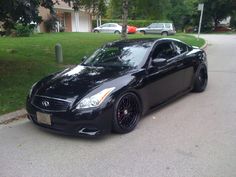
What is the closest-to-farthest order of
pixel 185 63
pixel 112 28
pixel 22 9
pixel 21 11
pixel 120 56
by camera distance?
pixel 120 56
pixel 185 63
pixel 22 9
pixel 21 11
pixel 112 28

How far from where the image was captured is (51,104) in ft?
16.9

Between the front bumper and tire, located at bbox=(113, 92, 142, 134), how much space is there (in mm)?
170

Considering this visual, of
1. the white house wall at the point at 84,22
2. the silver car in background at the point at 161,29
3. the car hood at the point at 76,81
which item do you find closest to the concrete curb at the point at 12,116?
the car hood at the point at 76,81

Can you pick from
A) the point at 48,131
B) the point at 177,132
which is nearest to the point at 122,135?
the point at 177,132

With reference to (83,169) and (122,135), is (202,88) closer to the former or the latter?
(122,135)

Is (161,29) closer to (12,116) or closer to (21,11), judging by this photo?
(21,11)

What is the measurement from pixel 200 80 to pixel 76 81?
11.9ft

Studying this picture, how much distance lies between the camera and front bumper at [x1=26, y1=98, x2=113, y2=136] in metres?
4.93

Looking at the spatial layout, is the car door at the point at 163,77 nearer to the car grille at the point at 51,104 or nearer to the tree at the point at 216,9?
the car grille at the point at 51,104

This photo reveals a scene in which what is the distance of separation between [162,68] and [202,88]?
7.03 ft

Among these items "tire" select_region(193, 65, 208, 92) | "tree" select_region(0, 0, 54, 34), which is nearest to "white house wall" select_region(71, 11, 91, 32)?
"tree" select_region(0, 0, 54, 34)

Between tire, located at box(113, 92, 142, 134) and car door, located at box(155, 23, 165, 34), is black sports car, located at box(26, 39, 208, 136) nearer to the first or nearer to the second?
tire, located at box(113, 92, 142, 134)

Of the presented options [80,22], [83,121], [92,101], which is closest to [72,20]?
[80,22]

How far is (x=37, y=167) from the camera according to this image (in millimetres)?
4320
